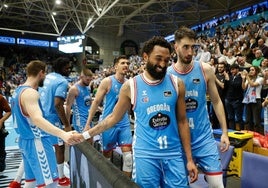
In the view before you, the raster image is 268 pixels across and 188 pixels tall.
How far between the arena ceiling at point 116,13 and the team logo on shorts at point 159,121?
61.1ft

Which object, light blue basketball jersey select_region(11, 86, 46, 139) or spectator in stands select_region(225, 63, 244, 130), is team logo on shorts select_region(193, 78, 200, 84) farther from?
spectator in stands select_region(225, 63, 244, 130)

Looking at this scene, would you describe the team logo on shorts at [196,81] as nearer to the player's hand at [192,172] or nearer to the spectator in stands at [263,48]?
the player's hand at [192,172]

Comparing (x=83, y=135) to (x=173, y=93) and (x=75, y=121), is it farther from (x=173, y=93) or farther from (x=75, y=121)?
(x=75, y=121)

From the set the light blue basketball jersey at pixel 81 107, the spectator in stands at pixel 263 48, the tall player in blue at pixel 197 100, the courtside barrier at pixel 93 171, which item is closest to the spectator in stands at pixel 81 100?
the light blue basketball jersey at pixel 81 107

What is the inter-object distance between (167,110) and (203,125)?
742 mm

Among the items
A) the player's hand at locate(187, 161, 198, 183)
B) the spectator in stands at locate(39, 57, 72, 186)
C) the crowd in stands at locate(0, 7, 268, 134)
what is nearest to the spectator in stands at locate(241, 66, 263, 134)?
the crowd in stands at locate(0, 7, 268, 134)

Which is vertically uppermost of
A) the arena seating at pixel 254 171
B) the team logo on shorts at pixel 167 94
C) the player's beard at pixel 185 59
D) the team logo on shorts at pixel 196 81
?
the player's beard at pixel 185 59

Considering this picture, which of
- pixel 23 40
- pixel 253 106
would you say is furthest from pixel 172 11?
pixel 253 106

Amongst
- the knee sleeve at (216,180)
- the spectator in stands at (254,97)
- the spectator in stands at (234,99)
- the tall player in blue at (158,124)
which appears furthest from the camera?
the spectator in stands at (234,99)

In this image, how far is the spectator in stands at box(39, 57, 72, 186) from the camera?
465 centimetres

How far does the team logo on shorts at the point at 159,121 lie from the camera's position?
2.41 m

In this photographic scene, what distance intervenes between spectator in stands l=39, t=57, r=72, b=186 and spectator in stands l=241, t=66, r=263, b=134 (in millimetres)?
4531

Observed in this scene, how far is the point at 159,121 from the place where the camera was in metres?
2.42

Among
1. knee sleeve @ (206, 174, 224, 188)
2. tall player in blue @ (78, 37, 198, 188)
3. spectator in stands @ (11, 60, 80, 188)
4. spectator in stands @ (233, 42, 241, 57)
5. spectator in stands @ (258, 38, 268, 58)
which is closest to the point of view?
tall player in blue @ (78, 37, 198, 188)
